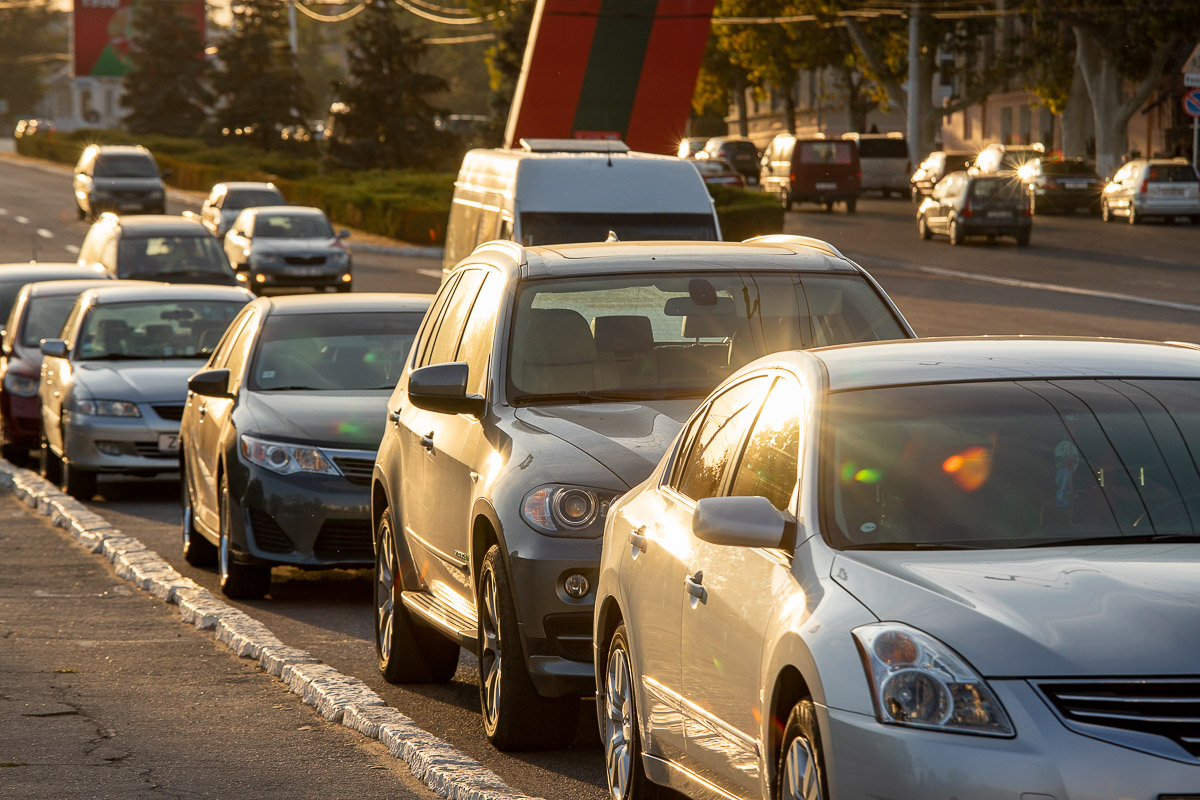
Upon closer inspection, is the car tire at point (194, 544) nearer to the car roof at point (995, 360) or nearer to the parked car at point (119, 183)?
the car roof at point (995, 360)

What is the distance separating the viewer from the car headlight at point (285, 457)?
11.1 metres

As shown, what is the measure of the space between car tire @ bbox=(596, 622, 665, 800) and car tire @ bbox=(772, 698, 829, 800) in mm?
1186

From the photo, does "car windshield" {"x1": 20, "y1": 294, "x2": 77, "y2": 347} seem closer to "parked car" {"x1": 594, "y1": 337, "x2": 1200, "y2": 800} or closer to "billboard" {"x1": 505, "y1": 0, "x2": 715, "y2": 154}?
"parked car" {"x1": 594, "y1": 337, "x2": 1200, "y2": 800}

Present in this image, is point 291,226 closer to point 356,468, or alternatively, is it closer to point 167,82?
point 356,468

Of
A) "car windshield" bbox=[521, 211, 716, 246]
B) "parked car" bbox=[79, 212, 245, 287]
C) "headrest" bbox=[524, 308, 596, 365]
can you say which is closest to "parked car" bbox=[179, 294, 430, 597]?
"headrest" bbox=[524, 308, 596, 365]

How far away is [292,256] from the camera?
3762cm

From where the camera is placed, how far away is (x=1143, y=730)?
4098 mm

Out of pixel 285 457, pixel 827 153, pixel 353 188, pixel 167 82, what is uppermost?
pixel 167 82

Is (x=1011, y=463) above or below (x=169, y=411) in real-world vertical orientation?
above

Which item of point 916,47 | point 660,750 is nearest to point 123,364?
point 660,750

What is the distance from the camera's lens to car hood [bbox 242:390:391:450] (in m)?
11.3

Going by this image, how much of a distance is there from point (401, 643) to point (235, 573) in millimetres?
2832

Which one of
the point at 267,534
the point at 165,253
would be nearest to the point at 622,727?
the point at 267,534

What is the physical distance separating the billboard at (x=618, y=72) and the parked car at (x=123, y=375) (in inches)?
754
